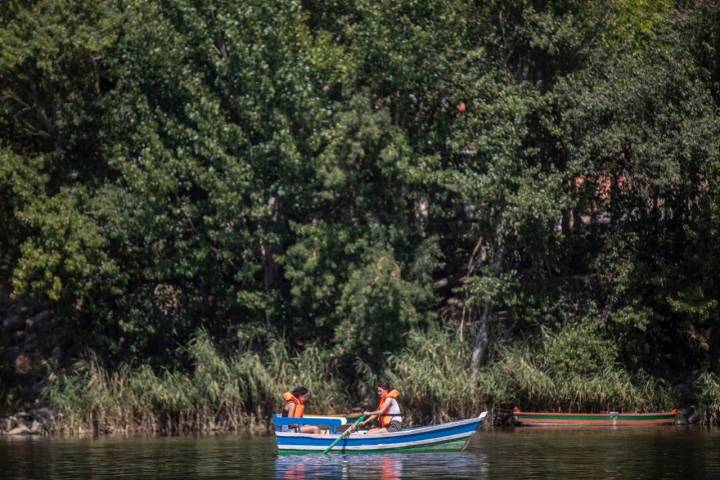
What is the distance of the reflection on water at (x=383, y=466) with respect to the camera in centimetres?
2969

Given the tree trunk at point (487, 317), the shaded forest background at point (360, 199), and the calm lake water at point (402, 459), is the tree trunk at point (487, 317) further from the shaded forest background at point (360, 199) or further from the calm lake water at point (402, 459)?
the calm lake water at point (402, 459)

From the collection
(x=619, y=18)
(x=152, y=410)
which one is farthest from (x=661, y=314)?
(x=152, y=410)

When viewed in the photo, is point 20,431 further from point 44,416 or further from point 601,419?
point 601,419

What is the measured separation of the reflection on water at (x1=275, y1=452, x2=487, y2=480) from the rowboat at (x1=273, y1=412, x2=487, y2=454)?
211 mm

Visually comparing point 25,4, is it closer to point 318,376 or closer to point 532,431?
point 318,376

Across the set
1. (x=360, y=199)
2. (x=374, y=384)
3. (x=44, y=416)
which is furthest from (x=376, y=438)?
(x=44, y=416)

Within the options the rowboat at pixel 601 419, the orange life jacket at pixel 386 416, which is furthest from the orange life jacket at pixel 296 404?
the rowboat at pixel 601 419

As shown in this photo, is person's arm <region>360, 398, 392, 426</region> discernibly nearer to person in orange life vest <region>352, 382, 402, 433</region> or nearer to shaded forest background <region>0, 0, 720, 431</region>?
person in orange life vest <region>352, 382, 402, 433</region>

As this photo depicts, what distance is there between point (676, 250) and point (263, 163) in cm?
1332

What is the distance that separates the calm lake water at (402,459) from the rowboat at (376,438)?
256 millimetres

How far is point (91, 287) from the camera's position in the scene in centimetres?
4259

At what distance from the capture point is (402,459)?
110 feet

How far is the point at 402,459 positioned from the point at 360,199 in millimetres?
11696

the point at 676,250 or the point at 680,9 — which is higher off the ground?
the point at 680,9
